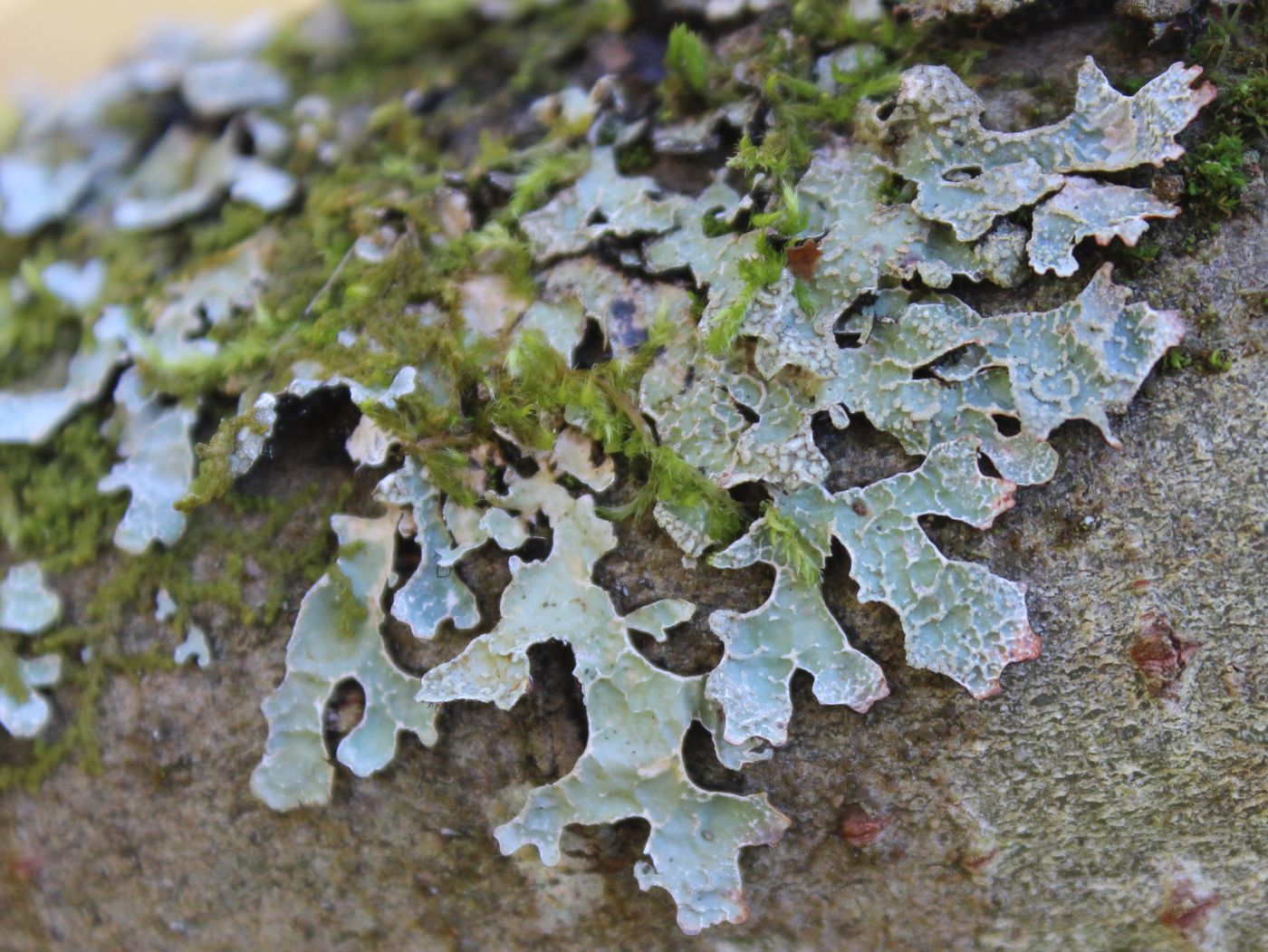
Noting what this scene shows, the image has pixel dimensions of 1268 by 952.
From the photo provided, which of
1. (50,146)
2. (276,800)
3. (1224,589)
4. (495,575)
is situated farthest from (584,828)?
(50,146)

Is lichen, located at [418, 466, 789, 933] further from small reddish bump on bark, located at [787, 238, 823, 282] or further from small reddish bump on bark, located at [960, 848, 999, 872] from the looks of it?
small reddish bump on bark, located at [787, 238, 823, 282]

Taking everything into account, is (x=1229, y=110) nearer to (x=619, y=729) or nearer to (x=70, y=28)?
(x=619, y=729)

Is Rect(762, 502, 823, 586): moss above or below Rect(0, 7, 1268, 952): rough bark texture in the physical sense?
above

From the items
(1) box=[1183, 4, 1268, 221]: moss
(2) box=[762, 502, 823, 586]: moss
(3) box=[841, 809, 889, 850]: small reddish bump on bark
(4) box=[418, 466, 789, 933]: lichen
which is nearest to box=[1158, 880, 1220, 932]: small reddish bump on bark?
(3) box=[841, 809, 889, 850]: small reddish bump on bark

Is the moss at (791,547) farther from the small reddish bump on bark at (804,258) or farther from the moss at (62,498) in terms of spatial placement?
the moss at (62,498)

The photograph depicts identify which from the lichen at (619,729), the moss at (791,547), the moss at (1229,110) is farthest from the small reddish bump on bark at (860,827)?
the moss at (1229,110)

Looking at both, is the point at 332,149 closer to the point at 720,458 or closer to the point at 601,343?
the point at 601,343
